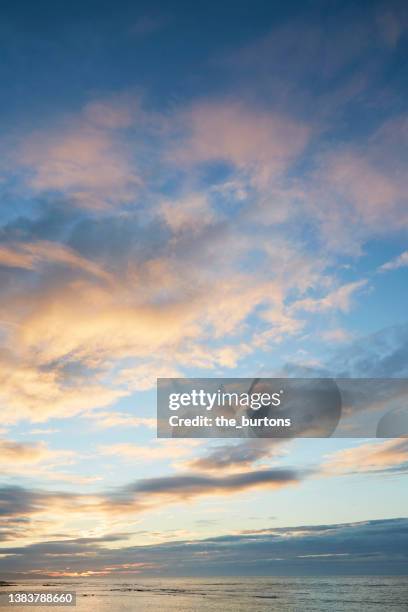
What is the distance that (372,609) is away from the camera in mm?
93500

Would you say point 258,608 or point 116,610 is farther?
point 258,608

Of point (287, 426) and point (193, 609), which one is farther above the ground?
point (287, 426)

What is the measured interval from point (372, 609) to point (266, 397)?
274ft

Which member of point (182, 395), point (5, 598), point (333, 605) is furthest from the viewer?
point (333, 605)

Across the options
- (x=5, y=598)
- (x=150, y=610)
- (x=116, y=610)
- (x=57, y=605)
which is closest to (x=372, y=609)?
(x=150, y=610)

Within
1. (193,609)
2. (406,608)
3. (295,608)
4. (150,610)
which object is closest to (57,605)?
(150,610)

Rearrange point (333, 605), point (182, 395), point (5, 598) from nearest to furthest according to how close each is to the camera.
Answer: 1. point (182, 395)
2. point (5, 598)
3. point (333, 605)

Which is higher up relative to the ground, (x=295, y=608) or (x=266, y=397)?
(x=266, y=397)

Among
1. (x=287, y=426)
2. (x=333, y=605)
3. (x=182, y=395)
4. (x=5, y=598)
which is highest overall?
(x=182, y=395)

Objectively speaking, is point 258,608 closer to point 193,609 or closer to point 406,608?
point 193,609

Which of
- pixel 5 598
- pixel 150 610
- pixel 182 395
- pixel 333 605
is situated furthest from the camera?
pixel 333 605

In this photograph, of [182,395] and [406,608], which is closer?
[182,395]

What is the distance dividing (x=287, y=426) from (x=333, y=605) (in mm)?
87695

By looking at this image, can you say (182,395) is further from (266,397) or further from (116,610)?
(116,610)
